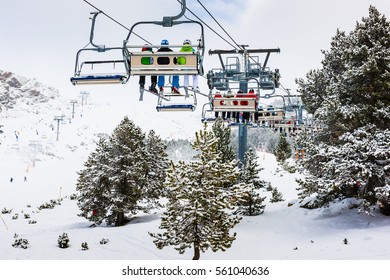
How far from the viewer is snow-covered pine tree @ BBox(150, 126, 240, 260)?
1020cm

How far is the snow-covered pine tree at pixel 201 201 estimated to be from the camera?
33.5 ft

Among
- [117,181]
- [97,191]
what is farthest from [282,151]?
[97,191]

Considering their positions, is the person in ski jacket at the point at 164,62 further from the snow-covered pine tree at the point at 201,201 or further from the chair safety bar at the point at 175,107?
the snow-covered pine tree at the point at 201,201

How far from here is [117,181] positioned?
2361 centimetres

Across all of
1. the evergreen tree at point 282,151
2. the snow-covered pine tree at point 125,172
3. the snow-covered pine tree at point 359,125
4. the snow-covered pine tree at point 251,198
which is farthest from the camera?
the evergreen tree at point 282,151

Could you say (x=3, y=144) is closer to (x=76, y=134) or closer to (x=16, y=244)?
(x=76, y=134)

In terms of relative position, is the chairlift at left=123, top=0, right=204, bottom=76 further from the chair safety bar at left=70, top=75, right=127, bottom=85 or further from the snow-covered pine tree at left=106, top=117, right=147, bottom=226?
the snow-covered pine tree at left=106, top=117, right=147, bottom=226

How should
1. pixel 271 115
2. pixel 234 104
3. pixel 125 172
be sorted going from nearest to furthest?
pixel 234 104 < pixel 271 115 < pixel 125 172

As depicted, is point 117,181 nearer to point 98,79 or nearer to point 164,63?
point 98,79

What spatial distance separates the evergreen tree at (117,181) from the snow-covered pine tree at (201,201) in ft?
43.9

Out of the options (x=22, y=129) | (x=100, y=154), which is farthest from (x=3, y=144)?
(x=100, y=154)

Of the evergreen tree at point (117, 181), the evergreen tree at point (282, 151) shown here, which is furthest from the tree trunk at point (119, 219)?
the evergreen tree at point (282, 151)

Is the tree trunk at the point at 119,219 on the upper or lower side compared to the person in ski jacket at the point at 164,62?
lower

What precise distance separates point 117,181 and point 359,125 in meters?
15.4
